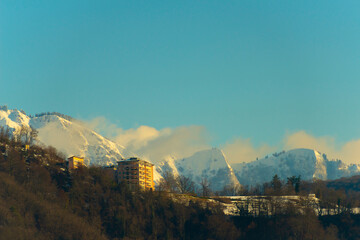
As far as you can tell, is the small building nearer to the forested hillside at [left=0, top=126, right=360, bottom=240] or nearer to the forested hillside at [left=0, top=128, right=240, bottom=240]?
the forested hillside at [left=0, top=126, right=360, bottom=240]

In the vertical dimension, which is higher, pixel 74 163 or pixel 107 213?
pixel 74 163

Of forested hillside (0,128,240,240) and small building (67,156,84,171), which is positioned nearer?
forested hillside (0,128,240,240)

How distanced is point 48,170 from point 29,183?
63.1ft

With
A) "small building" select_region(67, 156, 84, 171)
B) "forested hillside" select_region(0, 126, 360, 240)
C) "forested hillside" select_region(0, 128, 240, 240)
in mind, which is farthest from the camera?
"small building" select_region(67, 156, 84, 171)

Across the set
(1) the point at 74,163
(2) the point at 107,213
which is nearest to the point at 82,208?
(2) the point at 107,213

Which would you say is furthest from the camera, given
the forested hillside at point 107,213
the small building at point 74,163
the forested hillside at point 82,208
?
the small building at point 74,163

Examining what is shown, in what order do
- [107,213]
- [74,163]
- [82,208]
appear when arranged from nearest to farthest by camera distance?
[82,208], [107,213], [74,163]

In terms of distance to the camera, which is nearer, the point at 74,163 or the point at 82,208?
the point at 82,208

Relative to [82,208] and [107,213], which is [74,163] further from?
[107,213]

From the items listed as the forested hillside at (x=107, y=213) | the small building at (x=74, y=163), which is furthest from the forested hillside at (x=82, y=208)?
the small building at (x=74, y=163)

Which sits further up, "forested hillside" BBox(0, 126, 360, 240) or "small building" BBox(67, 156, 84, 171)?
"small building" BBox(67, 156, 84, 171)

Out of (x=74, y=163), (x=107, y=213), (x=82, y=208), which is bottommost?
(x=107, y=213)

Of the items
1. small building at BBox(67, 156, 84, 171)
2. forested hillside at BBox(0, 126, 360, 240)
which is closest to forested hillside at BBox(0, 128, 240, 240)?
forested hillside at BBox(0, 126, 360, 240)

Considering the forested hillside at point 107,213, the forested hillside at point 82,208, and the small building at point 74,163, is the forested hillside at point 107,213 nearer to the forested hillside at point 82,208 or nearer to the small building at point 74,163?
the forested hillside at point 82,208
